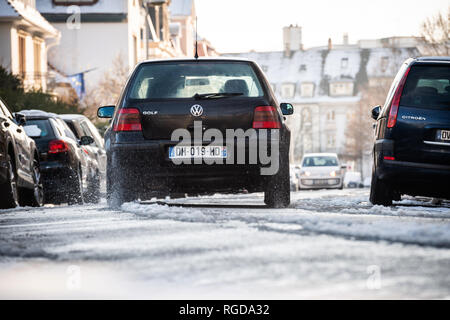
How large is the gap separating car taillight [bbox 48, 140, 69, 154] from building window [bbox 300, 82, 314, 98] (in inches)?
3837

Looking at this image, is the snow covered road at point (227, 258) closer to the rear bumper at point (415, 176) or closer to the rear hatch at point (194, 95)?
the rear hatch at point (194, 95)

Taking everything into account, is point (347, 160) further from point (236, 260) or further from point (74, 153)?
point (236, 260)

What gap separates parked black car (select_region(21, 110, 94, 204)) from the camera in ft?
51.3

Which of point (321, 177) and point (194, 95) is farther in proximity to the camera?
point (321, 177)

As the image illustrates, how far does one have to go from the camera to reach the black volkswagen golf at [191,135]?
984 cm

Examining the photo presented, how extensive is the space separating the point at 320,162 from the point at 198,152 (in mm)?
32490

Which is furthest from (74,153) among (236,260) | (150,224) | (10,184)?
(236,260)

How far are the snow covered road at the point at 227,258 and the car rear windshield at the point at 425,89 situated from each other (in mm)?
3316

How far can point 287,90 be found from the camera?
114 meters

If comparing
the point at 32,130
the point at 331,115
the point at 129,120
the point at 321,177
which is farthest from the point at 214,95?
the point at 331,115

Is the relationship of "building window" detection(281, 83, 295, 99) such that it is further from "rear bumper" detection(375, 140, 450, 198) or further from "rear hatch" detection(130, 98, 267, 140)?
"rear hatch" detection(130, 98, 267, 140)

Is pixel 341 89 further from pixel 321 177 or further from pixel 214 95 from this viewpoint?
pixel 214 95

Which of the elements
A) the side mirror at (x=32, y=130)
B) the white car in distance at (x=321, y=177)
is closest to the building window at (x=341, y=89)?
the white car in distance at (x=321, y=177)

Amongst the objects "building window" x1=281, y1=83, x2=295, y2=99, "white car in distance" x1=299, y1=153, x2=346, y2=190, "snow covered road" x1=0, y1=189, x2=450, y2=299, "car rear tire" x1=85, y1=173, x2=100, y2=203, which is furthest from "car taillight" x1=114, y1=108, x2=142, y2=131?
"building window" x1=281, y1=83, x2=295, y2=99
